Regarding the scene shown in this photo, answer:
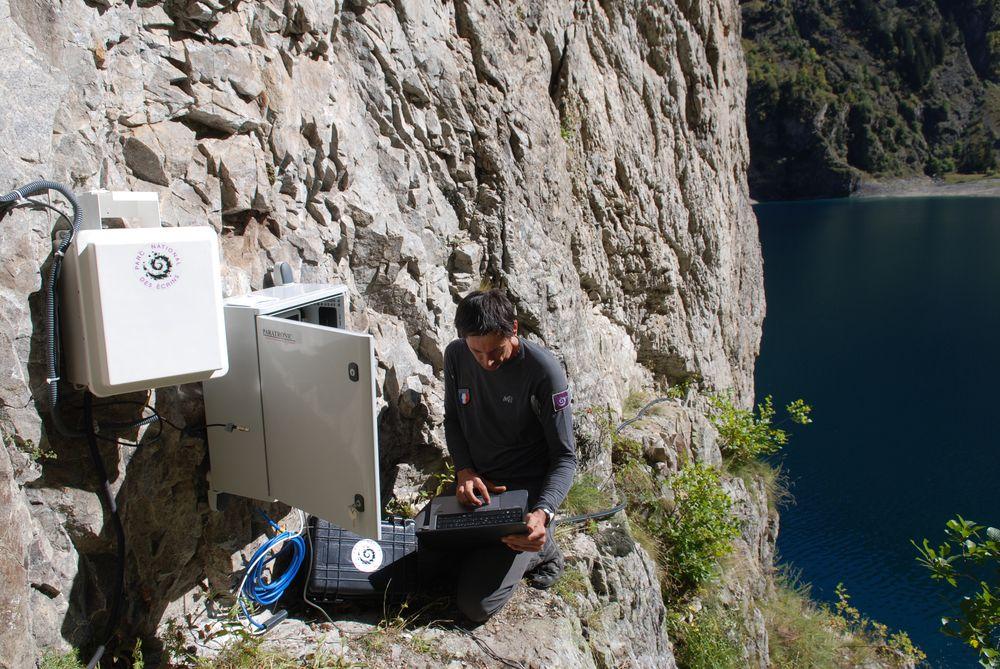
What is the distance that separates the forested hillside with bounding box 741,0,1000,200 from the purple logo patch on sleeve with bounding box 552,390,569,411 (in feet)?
216

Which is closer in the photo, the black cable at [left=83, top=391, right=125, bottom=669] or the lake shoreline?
the black cable at [left=83, top=391, right=125, bottom=669]

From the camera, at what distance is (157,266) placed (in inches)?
95.0

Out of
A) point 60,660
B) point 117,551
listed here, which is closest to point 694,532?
point 117,551

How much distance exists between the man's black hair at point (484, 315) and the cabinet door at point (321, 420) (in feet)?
2.36

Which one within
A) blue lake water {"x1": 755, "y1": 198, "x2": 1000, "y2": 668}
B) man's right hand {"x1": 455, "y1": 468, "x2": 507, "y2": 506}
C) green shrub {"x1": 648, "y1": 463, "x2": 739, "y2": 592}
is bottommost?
blue lake water {"x1": 755, "y1": 198, "x2": 1000, "y2": 668}

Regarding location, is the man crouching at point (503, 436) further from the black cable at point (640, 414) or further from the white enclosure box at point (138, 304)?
the black cable at point (640, 414)

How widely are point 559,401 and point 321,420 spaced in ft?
3.72

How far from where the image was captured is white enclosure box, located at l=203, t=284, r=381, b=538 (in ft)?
8.92

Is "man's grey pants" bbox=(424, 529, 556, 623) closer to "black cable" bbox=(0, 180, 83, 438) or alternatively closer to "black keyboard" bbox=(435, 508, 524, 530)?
"black keyboard" bbox=(435, 508, 524, 530)

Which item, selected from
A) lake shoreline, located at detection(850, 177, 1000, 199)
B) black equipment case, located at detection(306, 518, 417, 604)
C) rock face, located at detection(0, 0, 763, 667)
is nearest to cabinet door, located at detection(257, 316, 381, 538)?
rock face, located at detection(0, 0, 763, 667)

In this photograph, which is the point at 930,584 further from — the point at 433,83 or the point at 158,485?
the point at 158,485

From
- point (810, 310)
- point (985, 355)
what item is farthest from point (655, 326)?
point (810, 310)

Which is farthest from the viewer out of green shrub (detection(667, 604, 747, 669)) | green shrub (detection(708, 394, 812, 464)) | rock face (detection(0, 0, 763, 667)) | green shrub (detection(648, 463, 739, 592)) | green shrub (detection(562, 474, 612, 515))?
green shrub (detection(708, 394, 812, 464))

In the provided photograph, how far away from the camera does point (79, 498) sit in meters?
2.64
